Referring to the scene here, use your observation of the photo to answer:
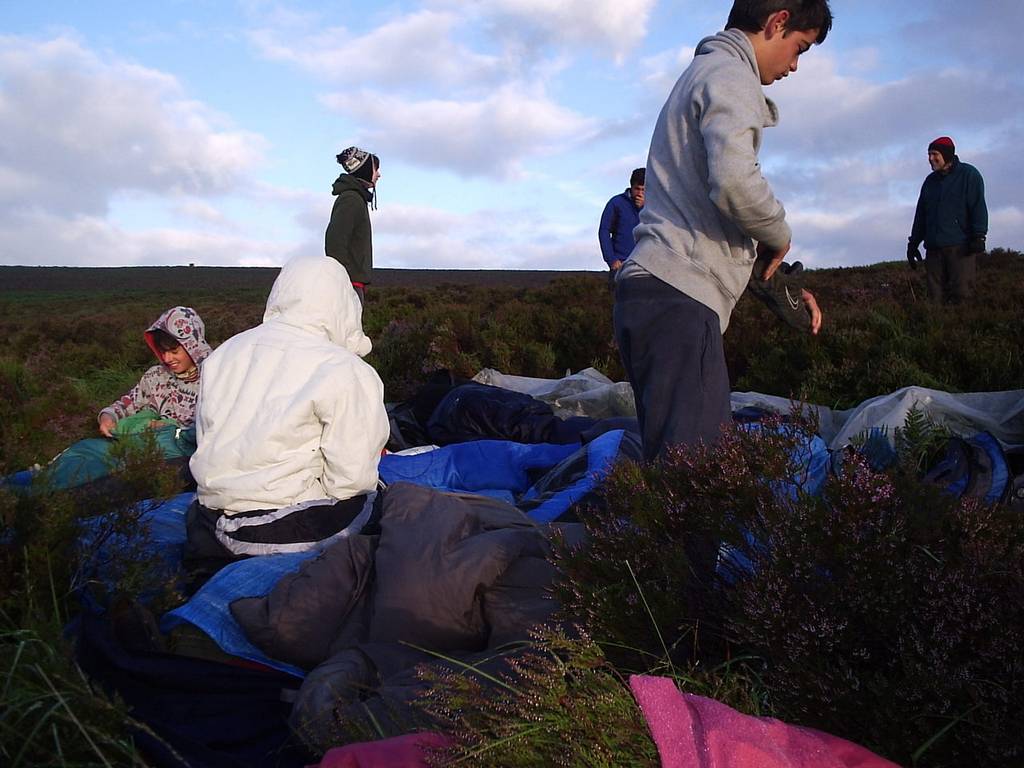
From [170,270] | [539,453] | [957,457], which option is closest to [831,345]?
[539,453]

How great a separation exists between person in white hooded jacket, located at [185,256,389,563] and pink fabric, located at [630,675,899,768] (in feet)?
6.87

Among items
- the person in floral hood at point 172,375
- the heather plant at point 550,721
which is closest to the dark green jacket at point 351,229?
the person in floral hood at point 172,375

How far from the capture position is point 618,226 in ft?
29.5

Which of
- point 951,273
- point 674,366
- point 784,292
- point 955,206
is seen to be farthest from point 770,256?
point 951,273

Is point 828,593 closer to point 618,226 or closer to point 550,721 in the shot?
point 550,721

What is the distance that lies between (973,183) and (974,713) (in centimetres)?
917

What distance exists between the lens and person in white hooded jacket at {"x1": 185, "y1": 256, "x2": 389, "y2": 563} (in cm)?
342

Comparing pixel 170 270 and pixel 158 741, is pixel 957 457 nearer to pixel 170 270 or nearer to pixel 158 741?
pixel 158 741

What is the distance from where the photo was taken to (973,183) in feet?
30.4

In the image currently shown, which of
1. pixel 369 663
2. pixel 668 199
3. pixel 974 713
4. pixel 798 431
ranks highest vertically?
pixel 668 199

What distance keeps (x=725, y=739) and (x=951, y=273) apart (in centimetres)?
944

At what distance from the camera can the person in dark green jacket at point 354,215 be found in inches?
309

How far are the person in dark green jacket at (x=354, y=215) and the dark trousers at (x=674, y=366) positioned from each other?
201 inches

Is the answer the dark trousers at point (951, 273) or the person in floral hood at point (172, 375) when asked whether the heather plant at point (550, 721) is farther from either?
the dark trousers at point (951, 273)
